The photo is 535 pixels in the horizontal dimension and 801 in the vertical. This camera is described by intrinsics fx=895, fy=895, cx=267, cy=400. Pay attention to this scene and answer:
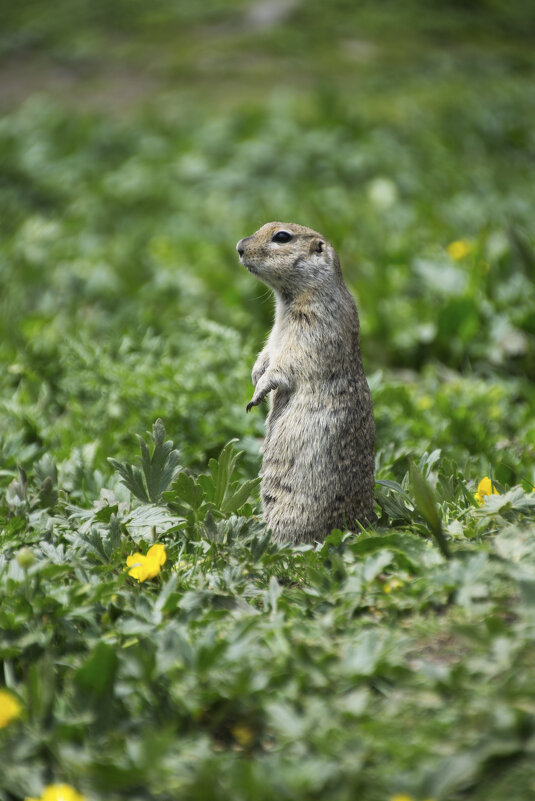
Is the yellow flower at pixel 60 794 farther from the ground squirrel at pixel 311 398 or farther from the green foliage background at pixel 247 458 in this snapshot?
the ground squirrel at pixel 311 398

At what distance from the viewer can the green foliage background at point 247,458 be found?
2.28 metres

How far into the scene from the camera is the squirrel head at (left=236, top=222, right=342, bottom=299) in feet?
11.8

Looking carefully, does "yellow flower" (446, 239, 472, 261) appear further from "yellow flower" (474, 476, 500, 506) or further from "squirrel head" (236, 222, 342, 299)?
"yellow flower" (474, 476, 500, 506)

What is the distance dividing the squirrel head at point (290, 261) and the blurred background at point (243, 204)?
0.82m

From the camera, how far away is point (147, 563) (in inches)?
119

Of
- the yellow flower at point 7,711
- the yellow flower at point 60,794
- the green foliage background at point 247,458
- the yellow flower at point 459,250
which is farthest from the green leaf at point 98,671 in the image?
the yellow flower at point 459,250

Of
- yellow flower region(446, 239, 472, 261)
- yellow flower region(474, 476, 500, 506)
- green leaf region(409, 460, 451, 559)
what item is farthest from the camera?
yellow flower region(446, 239, 472, 261)

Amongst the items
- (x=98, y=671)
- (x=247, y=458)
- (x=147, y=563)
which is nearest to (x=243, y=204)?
(x=247, y=458)

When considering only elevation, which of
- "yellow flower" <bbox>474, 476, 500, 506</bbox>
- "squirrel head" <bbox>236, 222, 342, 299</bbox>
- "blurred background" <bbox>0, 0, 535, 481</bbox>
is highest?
"squirrel head" <bbox>236, 222, 342, 299</bbox>

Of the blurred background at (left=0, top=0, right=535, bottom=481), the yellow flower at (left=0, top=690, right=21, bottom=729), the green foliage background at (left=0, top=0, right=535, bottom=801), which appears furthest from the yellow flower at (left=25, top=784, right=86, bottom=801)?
the blurred background at (left=0, top=0, right=535, bottom=481)

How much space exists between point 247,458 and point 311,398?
2.48 feet

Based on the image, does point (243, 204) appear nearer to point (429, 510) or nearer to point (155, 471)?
point (155, 471)

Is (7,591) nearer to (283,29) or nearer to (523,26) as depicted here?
(283,29)

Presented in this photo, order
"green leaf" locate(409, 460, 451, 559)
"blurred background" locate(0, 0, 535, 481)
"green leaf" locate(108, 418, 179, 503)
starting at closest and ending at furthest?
"green leaf" locate(409, 460, 451, 559), "green leaf" locate(108, 418, 179, 503), "blurred background" locate(0, 0, 535, 481)
